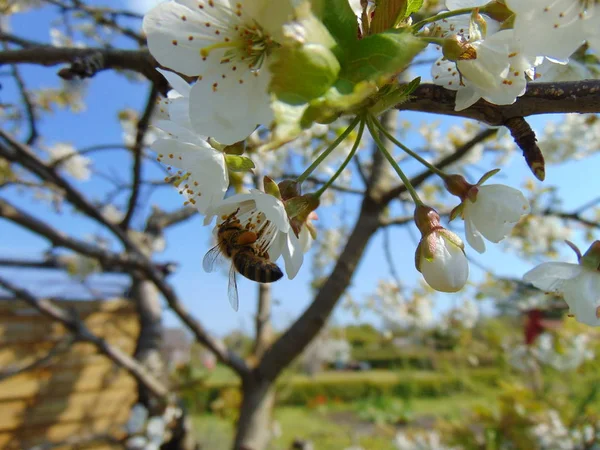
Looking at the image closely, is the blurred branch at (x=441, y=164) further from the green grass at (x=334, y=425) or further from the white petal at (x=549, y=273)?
the green grass at (x=334, y=425)

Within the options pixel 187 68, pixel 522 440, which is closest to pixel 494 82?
pixel 187 68

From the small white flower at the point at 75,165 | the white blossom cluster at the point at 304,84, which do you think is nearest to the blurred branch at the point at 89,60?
the white blossom cluster at the point at 304,84

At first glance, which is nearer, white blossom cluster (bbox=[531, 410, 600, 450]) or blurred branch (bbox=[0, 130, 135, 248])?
blurred branch (bbox=[0, 130, 135, 248])

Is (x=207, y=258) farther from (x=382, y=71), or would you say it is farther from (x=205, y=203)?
(x=382, y=71)

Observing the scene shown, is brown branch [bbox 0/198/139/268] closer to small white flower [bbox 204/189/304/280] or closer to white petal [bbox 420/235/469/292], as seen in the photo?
small white flower [bbox 204/189/304/280]

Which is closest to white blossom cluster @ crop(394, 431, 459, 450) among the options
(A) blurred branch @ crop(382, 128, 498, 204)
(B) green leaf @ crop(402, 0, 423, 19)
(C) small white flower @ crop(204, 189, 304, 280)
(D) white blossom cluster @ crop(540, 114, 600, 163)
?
(D) white blossom cluster @ crop(540, 114, 600, 163)
